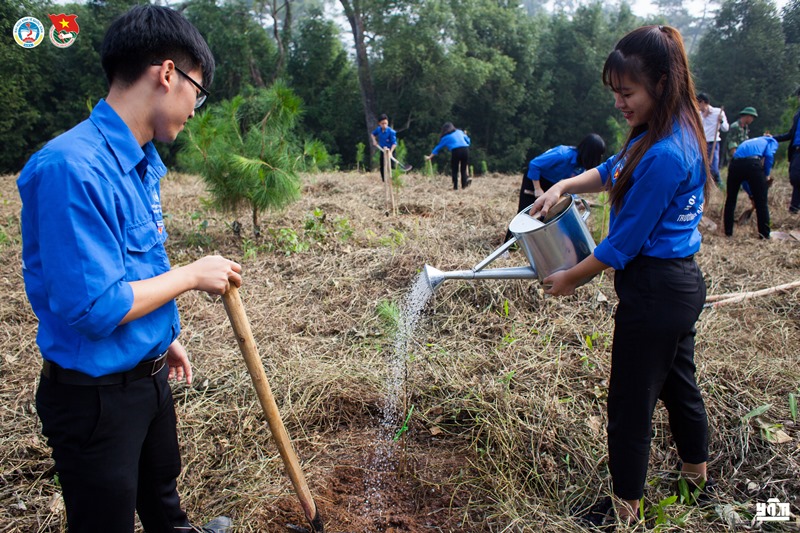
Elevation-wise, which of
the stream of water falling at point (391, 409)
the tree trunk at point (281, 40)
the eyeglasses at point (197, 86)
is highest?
the tree trunk at point (281, 40)

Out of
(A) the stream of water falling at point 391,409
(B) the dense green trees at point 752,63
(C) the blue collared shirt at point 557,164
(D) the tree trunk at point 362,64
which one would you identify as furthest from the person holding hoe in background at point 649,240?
(B) the dense green trees at point 752,63

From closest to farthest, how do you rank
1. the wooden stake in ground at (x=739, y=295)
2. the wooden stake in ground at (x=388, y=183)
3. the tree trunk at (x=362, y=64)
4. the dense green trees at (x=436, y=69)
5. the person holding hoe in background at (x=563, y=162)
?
the wooden stake in ground at (x=739, y=295) → the person holding hoe in background at (x=563, y=162) → the wooden stake in ground at (x=388, y=183) → the dense green trees at (x=436, y=69) → the tree trunk at (x=362, y=64)

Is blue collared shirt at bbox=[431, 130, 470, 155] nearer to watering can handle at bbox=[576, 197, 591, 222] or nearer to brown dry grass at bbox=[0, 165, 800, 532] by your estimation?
brown dry grass at bbox=[0, 165, 800, 532]

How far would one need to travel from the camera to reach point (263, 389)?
1373mm

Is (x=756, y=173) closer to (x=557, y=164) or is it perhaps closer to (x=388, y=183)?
(x=557, y=164)

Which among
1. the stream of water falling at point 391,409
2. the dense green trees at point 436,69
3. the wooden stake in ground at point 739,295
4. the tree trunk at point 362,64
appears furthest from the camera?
the tree trunk at point 362,64

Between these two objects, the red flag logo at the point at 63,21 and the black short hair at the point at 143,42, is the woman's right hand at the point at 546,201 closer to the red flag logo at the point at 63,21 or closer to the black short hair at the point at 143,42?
the black short hair at the point at 143,42

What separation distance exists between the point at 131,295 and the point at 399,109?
1868cm

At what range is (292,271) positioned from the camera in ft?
13.3

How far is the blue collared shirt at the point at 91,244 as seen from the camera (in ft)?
3.05

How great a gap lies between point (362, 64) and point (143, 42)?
58.9ft

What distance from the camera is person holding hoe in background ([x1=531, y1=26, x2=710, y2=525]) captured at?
1350 millimetres

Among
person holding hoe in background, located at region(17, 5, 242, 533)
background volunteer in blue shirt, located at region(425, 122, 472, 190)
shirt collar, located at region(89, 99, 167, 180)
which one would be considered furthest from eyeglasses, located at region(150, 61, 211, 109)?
background volunteer in blue shirt, located at region(425, 122, 472, 190)

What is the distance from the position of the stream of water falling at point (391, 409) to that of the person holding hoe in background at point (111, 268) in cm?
98
